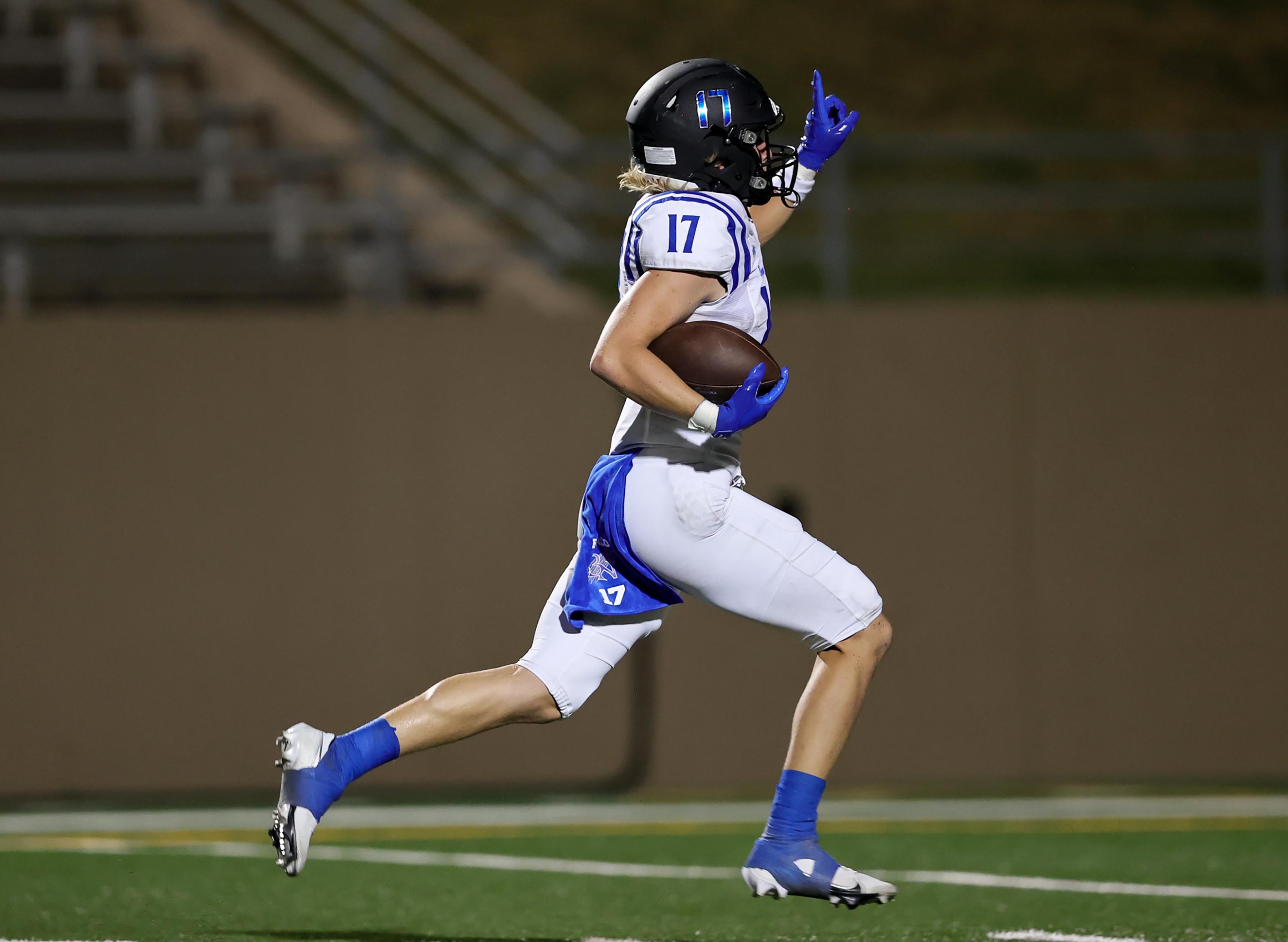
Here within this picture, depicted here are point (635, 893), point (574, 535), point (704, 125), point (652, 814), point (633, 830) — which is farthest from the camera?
point (574, 535)

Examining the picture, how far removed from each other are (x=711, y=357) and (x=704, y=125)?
2.08ft

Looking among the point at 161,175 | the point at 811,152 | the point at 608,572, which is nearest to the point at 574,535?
the point at 161,175

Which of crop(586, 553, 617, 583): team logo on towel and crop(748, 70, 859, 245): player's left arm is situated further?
crop(748, 70, 859, 245): player's left arm

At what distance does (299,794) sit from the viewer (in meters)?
4.43

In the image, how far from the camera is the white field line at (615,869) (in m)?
5.89

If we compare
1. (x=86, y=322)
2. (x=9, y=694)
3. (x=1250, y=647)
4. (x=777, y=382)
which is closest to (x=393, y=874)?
(x=777, y=382)

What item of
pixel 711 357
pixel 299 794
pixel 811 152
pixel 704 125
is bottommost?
pixel 299 794

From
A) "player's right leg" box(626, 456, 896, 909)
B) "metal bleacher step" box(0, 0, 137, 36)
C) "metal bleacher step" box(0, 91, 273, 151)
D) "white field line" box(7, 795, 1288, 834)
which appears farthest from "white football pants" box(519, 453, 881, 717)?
"metal bleacher step" box(0, 0, 137, 36)

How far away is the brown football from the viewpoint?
4.46 meters

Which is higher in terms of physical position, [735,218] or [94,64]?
[94,64]

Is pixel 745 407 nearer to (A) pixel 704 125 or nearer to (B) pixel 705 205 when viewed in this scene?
(B) pixel 705 205

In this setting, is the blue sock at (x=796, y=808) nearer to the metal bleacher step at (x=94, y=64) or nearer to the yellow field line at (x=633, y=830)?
the yellow field line at (x=633, y=830)

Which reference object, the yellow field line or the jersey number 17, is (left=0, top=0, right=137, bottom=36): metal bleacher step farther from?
the jersey number 17

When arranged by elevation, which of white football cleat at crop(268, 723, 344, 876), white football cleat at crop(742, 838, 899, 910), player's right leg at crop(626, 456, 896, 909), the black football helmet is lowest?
white football cleat at crop(742, 838, 899, 910)
